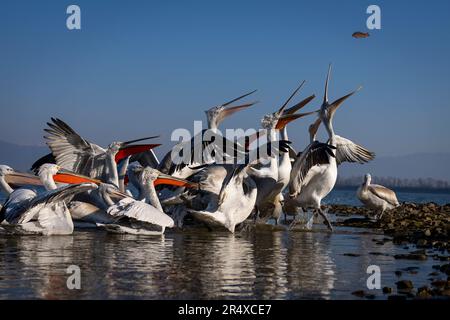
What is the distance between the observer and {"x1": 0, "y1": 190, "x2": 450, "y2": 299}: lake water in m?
4.86

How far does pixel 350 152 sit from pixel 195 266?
574cm

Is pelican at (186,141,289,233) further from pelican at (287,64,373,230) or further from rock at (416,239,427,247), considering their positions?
rock at (416,239,427,247)

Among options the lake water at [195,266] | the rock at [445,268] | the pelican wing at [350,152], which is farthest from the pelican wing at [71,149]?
the rock at [445,268]

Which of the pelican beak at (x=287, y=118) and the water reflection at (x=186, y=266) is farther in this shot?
the pelican beak at (x=287, y=118)

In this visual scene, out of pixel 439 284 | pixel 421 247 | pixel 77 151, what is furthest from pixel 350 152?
pixel 439 284

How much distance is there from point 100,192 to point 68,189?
1.37 m

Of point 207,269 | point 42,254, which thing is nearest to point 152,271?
point 207,269

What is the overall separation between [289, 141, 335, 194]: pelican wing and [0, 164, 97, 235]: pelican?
9.72 ft

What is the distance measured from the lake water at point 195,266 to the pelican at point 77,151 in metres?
2.09

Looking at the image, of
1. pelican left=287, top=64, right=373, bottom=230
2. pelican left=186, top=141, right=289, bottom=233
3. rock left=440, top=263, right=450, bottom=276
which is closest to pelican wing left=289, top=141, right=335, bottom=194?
pelican left=287, top=64, right=373, bottom=230

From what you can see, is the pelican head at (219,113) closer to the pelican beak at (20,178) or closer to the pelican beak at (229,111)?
the pelican beak at (229,111)

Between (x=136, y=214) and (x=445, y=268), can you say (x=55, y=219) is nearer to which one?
(x=136, y=214)

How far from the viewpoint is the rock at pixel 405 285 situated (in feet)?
16.6

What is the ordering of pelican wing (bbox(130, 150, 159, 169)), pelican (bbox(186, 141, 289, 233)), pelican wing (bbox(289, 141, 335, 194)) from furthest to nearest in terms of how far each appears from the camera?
pelican wing (bbox(130, 150, 159, 169)), pelican wing (bbox(289, 141, 335, 194)), pelican (bbox(186, 141, 289, 233))
